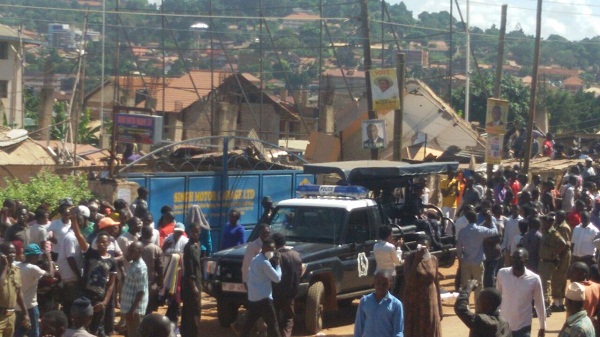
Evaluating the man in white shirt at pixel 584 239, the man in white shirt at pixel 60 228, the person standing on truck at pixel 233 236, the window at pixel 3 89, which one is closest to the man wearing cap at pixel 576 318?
the man in white shirt at pixel 60 228

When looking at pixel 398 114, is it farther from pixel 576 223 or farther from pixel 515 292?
pixel 515 292

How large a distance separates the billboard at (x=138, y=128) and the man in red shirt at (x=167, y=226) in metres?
3.64

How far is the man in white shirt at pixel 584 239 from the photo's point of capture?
599 inches

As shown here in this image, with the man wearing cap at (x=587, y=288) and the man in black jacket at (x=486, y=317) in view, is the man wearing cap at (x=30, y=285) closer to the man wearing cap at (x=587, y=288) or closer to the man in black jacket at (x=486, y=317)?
the man in black jacket at (x=486, y=317)

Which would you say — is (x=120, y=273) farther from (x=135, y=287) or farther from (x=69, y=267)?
(x=135, y=287)

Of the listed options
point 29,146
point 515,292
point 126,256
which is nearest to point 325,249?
point 126,256

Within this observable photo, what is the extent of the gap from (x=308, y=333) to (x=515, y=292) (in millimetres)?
4436

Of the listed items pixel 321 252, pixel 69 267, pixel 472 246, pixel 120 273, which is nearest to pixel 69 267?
pixel 69 267

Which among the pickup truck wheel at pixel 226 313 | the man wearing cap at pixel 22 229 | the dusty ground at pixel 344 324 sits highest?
the man wearing cap at pixel 22 229

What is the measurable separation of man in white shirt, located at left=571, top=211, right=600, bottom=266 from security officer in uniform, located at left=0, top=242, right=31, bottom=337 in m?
8.94

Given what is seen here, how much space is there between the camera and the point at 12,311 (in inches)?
379

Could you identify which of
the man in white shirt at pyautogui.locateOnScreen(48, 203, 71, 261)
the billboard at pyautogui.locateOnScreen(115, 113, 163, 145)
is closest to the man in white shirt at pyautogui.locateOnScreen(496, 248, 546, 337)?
the man in white shirt at pyautogui.locateOnScreen(48, 203, 71, 261)

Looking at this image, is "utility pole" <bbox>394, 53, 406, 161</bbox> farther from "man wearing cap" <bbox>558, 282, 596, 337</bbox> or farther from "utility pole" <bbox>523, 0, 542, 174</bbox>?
"man wearing cap" <bbox>558, 282, 596, 337</bbox>

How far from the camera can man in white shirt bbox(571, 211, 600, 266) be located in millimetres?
15227
